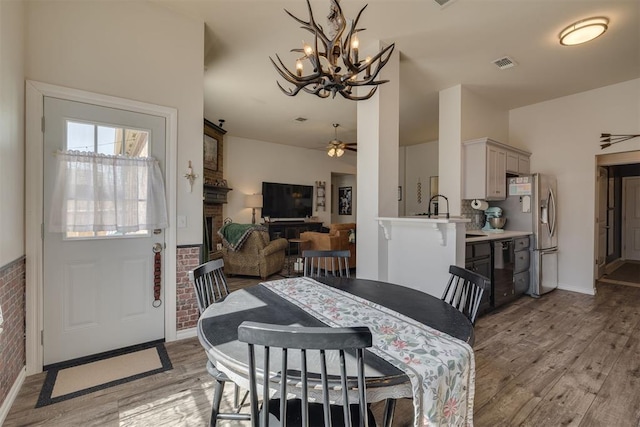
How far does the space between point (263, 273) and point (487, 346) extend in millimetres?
3394

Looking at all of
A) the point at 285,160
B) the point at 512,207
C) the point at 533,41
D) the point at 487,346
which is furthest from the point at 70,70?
the point at 285,160

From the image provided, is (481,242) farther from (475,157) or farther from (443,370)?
(443,370)

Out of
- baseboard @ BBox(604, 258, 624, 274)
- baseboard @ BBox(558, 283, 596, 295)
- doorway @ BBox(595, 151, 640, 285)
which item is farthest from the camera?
baseboard @ BBox(604, 258, 624, 274)

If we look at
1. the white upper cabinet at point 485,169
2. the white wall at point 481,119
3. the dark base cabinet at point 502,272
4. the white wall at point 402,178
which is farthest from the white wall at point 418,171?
the dark base cabinet at point 502,272

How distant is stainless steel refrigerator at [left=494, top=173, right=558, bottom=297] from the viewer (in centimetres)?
426

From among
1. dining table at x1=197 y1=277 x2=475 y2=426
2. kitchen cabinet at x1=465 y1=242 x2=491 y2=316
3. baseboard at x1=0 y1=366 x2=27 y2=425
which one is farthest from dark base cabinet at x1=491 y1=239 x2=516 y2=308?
baseboard at x1=0 y1=366 x2=27 y2=425

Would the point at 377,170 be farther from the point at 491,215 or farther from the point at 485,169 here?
the point at 491,215

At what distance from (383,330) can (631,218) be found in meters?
8.83

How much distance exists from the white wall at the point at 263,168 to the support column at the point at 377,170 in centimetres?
478

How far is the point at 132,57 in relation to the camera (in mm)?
2568

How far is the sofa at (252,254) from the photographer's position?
16.2ft

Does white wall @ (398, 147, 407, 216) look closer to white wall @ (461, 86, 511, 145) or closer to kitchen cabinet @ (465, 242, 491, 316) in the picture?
white wall @ (461, 86, 511, 145)

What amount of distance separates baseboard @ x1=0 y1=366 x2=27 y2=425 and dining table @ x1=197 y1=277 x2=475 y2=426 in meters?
1.51

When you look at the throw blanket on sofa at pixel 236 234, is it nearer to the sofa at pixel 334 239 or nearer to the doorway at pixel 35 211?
the sofa at pixel 334 239
